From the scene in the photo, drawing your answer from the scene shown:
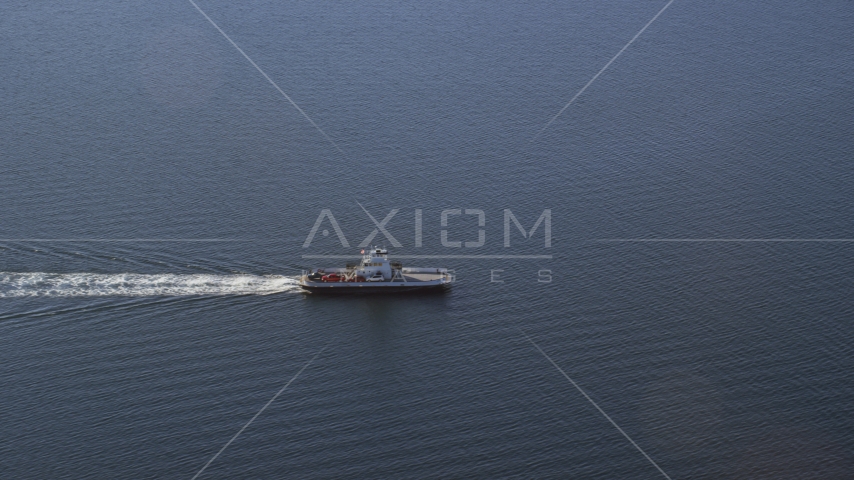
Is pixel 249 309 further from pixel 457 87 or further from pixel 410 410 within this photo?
pixel 457 87

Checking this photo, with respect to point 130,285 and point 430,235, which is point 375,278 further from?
point 130,285

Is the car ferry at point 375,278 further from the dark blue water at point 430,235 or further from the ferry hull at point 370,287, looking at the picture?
the dark blue water at point 430,235

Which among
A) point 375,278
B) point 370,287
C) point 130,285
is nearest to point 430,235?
point 375,278

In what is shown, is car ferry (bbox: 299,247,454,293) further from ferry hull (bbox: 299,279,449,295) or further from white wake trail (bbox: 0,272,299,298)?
white wake trail (bbox: 0,272,299,298)

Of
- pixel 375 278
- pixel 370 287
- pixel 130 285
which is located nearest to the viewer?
pixel 130 285

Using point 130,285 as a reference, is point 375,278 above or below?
above

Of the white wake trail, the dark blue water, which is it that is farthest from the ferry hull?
the white wake trail

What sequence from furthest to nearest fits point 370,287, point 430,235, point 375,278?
1. point 430,235
2. point 370,287
3. point 375,278
